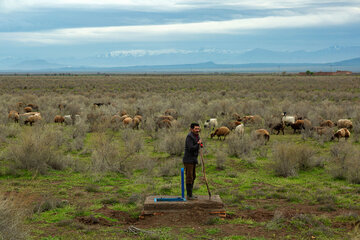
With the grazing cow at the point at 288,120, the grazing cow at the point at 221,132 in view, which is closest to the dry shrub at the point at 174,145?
the grazing cow at the point at 221,132

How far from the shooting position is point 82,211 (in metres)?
9.20

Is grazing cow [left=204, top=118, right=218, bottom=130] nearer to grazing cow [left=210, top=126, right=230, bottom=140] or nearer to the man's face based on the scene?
grazing cow [left=210, top=126, right=230, bottom=140]

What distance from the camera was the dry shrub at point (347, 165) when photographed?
1191 centimetres

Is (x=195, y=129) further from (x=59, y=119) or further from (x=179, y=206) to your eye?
(x=59, y=119)

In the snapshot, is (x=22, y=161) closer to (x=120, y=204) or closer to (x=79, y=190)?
(x=79, y=190)

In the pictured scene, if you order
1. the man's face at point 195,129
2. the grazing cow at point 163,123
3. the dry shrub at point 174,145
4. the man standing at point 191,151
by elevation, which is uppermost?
the man's face at point 195,129

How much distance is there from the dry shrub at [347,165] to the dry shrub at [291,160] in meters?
0.82

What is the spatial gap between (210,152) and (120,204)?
670 centimetres

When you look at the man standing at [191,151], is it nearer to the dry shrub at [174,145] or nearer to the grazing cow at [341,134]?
the dry shrub at [174,145]

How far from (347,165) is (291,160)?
1802mm

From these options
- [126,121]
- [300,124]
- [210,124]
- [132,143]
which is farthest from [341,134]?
[126,121]

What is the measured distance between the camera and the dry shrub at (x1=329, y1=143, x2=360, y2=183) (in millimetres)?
11914

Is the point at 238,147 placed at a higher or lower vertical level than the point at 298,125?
lower

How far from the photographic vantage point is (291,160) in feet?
43.7
